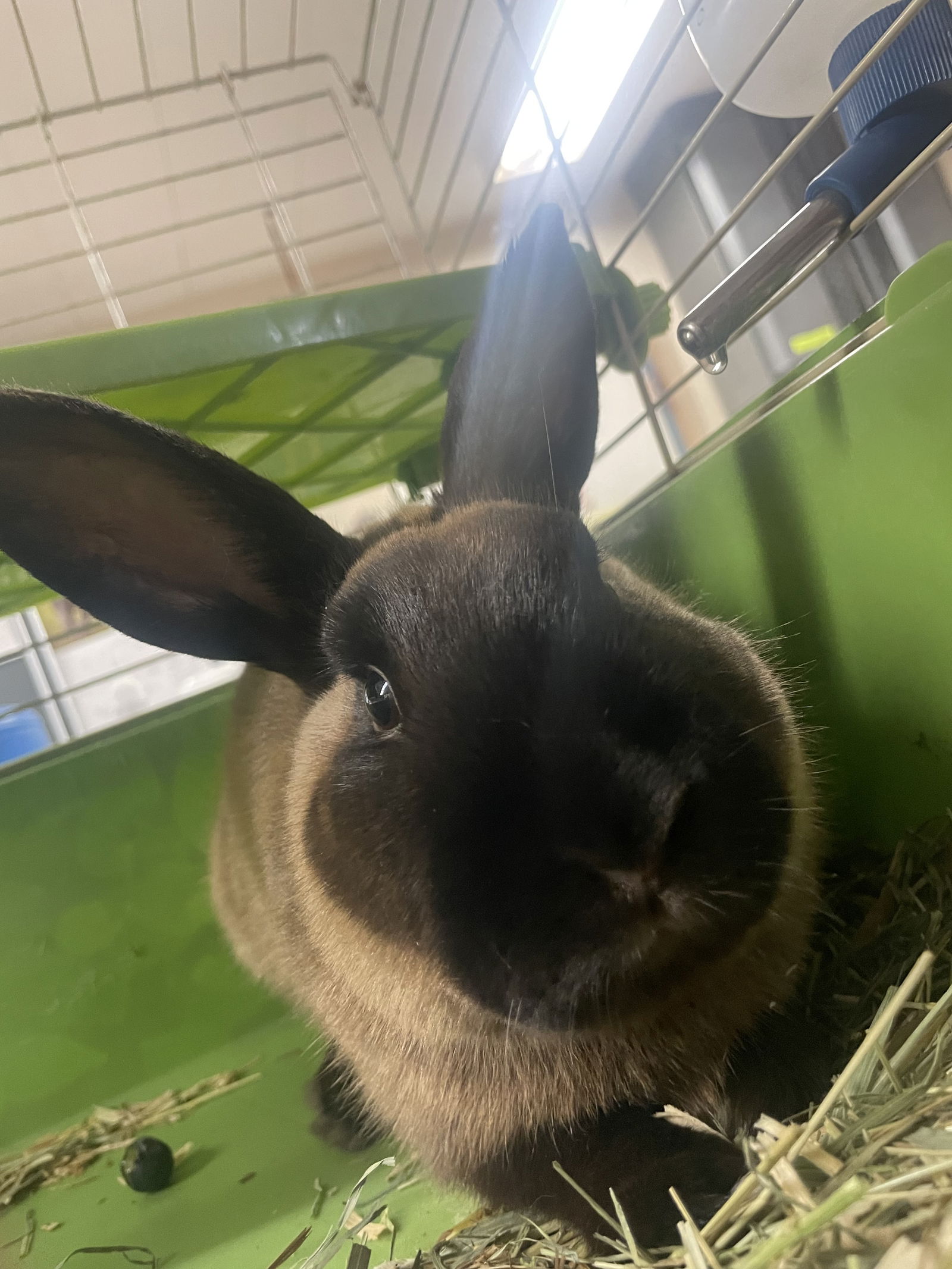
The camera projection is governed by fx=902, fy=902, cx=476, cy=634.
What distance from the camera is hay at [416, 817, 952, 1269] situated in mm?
562

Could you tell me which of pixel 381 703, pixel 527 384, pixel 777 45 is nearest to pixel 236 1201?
pixel 381 703

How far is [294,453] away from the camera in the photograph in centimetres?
191

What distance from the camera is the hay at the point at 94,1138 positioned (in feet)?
5.28

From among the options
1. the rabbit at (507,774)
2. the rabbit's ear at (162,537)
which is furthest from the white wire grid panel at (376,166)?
the rabbit's ear at (162,537)

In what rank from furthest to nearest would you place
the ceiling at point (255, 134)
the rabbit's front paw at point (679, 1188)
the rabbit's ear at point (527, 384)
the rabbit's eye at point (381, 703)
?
the ceiling at point (255, 134) → the rabbit's ear at point (527, 384) → the rabbit's eye at point (381, 703) → the rabbit's front paw at point (679, 1188)

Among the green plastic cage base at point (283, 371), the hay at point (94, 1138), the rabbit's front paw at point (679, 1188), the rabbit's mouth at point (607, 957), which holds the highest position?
the green plastic cage base at point (283, 371)

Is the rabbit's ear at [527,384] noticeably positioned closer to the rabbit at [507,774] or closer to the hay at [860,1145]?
the rabbit at [507,774]

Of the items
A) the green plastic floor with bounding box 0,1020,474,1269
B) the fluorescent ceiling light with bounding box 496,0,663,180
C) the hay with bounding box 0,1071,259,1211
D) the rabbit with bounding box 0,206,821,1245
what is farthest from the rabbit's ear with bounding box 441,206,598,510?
the hay with bounding box 0,1071,259,1211

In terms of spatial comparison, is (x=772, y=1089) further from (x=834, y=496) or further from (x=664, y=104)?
(x=664, y=104)

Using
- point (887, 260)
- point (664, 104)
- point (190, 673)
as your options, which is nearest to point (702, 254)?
point (887, 260)

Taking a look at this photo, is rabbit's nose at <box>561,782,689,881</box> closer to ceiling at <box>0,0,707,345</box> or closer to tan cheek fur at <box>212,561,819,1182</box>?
tan cheek fur at <box>212,561,819,1182</box>

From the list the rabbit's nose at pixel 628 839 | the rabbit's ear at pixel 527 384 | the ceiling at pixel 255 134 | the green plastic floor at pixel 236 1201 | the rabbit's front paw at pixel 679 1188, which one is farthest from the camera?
the ceiling at pixel 255 134

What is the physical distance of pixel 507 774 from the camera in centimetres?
72

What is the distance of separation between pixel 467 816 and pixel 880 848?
77 centimetres
